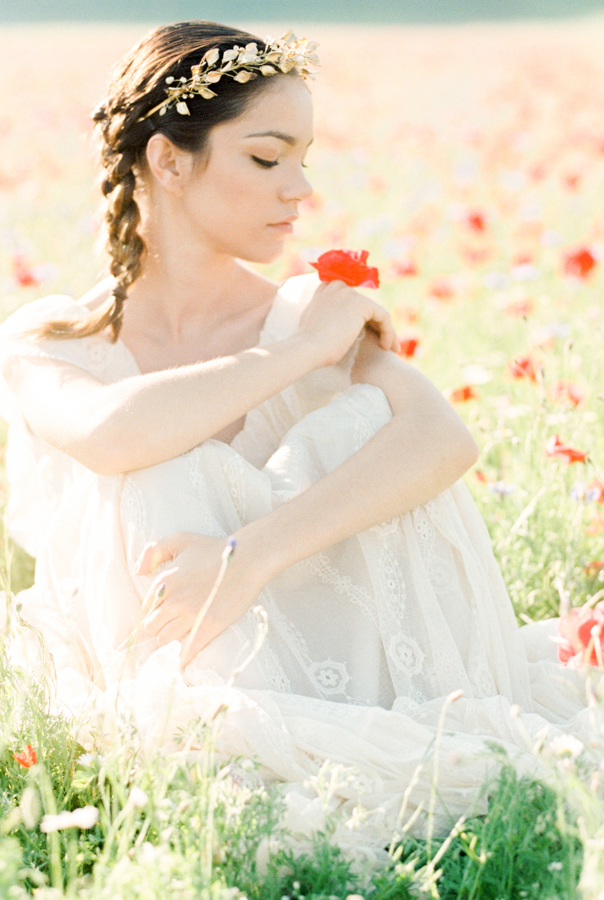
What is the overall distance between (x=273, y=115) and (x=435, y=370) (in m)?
1.72

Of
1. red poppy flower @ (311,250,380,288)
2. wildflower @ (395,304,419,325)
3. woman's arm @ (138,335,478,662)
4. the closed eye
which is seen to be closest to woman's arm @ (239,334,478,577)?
woman's arm @ (138,335,478,662)

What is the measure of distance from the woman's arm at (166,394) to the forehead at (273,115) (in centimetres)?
34

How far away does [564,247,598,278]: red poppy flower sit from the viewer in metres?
3.43

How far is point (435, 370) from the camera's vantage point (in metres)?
3.66

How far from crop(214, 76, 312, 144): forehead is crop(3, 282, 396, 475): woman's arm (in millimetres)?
343

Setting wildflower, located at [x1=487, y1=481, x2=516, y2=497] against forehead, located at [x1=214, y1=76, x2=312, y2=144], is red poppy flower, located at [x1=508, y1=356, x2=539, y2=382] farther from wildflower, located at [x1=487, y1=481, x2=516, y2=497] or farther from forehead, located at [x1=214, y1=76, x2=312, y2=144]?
forehead, located at [x1=214, y1=76, x2=312, y2=144]

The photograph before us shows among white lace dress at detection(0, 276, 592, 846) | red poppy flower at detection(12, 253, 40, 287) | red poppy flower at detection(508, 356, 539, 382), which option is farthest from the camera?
red poppy flower at detection(12, 253, 40, 287)

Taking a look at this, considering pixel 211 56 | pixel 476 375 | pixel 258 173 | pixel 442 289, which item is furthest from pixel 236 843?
pixel 442 289

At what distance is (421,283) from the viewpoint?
4.79m

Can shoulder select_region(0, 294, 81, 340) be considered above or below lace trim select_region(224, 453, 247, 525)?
above

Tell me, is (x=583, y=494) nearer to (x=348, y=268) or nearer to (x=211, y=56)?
(x=348, y=268)

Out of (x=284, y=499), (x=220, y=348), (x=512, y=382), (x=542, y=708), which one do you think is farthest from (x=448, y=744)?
(x=512, y=382)

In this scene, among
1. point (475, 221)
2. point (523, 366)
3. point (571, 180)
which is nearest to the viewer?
point (523, 366)

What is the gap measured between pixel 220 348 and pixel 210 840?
1284 millimetres
